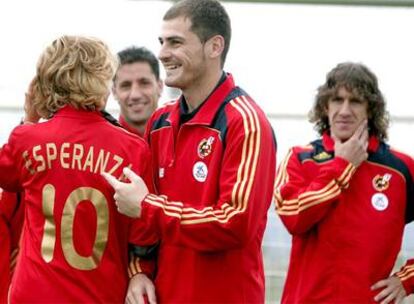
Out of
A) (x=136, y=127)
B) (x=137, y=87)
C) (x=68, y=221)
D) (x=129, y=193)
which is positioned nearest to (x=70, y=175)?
A: (x=68, y=221)

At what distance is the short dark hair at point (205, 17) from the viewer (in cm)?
433

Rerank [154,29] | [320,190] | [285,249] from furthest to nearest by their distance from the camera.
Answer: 1. [285,249]
2. [154,29]
3. [320,190]

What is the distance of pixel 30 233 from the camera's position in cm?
416

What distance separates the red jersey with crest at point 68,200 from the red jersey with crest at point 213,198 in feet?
0.65

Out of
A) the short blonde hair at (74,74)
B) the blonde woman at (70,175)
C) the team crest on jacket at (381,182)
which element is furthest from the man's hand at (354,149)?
the short blonde hair at (74,74)

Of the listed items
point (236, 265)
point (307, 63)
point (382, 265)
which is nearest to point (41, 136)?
point (236, 265)

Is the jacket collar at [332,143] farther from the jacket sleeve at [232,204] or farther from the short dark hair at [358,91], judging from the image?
the jacket sleeve at [232,204]

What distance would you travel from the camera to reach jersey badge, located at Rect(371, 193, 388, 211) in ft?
16.5

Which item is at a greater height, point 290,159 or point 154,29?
point 154,29

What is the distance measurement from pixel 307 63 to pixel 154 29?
2.91 feet

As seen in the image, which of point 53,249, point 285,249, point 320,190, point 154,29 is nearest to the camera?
point 53,249

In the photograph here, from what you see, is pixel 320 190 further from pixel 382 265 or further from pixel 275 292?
pixel 275 292

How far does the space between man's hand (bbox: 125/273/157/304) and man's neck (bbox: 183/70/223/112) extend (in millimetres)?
706

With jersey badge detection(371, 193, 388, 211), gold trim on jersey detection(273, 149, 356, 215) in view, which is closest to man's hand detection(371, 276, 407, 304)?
jersey badge detection(371, 193, 388, 211)
